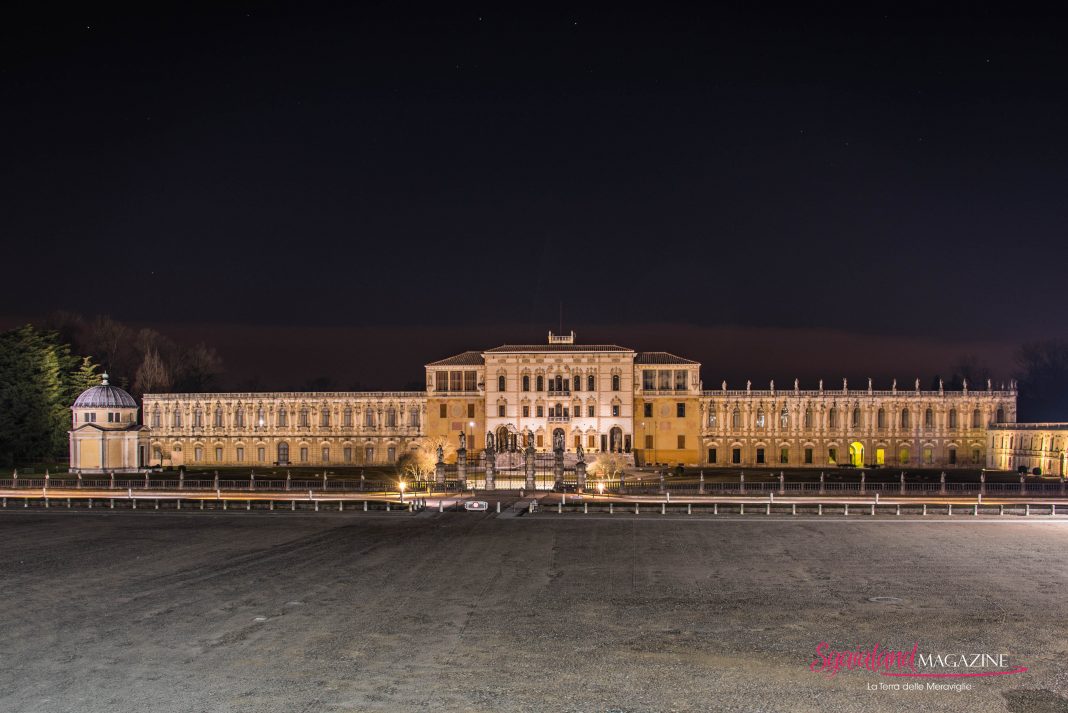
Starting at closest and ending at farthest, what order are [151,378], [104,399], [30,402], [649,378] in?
[104,399]
[30,402]
[649,378]
[151,378]

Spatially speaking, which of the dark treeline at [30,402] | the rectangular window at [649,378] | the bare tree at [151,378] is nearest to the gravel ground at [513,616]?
the dark treeline at [30,402]

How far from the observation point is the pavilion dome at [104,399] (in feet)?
282

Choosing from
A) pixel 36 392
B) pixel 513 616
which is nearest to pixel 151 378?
pixel 36 392

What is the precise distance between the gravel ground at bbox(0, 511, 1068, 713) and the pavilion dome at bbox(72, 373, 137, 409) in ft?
152

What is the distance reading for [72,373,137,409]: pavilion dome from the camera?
3388 inches

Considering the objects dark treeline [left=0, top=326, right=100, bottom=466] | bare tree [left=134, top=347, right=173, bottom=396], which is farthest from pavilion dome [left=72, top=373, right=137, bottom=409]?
bare tree [left=134, top=347, right=173, bottom=396]

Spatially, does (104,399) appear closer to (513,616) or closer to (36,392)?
(36,392)

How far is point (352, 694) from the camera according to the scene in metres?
19.8

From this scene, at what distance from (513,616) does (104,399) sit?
2765 inches

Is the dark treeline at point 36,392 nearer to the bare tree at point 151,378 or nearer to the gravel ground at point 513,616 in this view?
the bare tree at point 151,378

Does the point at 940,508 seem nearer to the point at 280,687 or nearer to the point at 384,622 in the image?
the point at 384,622

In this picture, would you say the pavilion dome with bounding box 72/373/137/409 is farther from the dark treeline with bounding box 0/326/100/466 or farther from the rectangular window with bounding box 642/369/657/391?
the rectangular window with bounding box 642/369/657/391

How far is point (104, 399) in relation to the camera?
86.4 metres

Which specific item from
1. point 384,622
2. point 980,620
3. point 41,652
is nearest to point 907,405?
point 980,620
